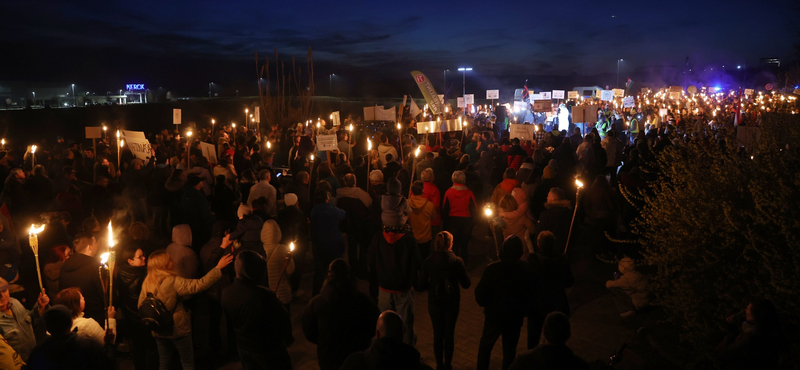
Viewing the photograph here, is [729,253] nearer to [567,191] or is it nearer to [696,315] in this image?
[696,315]

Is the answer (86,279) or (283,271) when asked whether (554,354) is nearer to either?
(283,271)

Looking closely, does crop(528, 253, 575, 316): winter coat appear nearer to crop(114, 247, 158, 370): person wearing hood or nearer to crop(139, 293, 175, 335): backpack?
crop(139, 293, 175, 335): backpack

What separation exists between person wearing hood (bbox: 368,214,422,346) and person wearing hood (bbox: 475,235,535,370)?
757 millimetres

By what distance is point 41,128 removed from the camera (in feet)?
76.1

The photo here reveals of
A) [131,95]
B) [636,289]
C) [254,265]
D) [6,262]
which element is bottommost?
[636,289]

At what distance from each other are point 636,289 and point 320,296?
458cm

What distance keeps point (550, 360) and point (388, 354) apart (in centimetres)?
106

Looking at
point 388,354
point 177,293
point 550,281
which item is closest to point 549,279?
point 550,281

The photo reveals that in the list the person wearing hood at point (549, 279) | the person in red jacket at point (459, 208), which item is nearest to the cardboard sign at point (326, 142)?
the person in red jacket at point (459, 208)

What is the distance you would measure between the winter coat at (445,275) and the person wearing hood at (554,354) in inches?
66.2

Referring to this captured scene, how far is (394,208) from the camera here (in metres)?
5.93

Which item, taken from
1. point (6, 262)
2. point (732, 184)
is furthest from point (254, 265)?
point (732, 184)

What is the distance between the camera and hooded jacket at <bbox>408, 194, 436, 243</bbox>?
704 centimetres

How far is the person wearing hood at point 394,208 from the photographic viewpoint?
5.81 m
